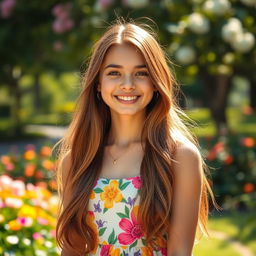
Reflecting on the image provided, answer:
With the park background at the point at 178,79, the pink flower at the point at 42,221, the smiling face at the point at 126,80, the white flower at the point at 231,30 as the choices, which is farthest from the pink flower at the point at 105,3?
the smiling face at the point at 126,80

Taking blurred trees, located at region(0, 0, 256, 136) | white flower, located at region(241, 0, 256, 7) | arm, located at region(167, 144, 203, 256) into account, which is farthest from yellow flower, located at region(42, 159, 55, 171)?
arm, located at region(167, 144, 203, 256)

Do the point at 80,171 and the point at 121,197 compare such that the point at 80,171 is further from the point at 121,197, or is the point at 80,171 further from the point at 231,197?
the point at 231,197

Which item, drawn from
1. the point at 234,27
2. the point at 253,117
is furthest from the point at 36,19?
the point at 253,117

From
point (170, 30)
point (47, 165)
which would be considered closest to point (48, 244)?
point (47, 165)

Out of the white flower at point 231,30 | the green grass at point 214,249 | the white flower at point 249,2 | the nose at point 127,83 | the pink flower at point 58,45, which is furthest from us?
the pink flower at point 58,45

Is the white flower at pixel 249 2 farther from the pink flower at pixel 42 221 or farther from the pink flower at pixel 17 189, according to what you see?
the pink flower at pixel 42 221

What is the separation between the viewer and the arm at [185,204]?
2.34m

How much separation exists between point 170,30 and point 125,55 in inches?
180

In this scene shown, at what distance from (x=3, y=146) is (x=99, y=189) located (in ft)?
51.1

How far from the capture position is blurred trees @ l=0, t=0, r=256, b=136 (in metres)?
6.74

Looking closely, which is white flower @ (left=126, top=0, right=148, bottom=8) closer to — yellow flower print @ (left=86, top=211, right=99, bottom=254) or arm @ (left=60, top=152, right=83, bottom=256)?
arm @ (left=60, top=152, right=83, bottom=256)

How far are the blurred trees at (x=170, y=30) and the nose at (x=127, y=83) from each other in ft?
7.70

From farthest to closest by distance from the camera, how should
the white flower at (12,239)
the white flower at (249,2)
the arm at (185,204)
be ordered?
the white flower at (249,2) < the white flower at (12,239) < the arm at (185,204)

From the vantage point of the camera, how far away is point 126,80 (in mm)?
2455
